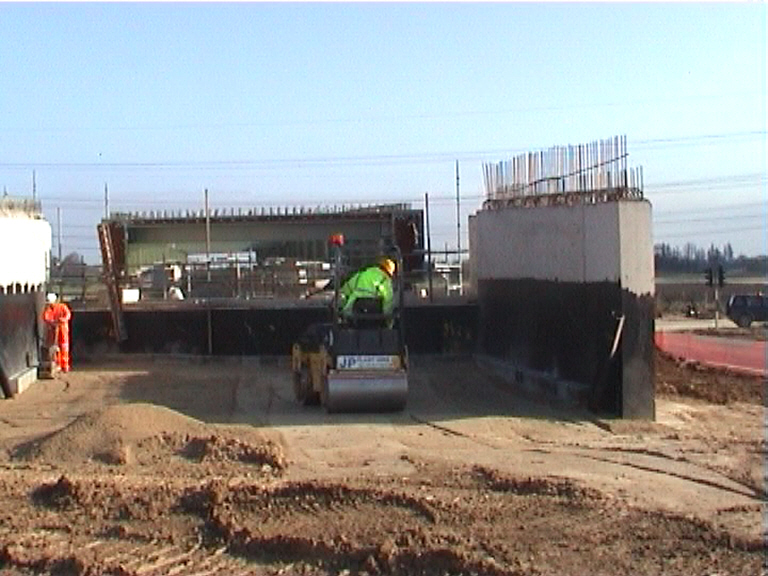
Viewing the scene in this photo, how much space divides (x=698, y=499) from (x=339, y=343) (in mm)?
7332

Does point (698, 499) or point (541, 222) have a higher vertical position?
point (541, 222)

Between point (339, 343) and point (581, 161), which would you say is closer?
point (339, 343)

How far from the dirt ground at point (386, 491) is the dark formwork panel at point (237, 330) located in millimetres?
7916

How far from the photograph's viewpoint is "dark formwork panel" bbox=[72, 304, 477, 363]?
90.1 ft

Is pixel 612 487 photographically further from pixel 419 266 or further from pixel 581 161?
pixel 419 266

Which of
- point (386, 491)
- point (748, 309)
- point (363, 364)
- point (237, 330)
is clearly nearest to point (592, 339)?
point (363, 364)

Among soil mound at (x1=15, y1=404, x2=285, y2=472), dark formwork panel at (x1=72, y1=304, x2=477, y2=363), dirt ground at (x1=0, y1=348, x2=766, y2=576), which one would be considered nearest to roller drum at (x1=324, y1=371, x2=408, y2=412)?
dirt ground at (x1=0, y1=348, x2=766, y2=576)

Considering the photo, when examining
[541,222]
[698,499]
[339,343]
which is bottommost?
[698,499]

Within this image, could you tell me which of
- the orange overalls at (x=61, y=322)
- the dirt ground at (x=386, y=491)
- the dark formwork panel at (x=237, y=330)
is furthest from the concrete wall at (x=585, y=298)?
the orange overalls at (x=61, y=322)

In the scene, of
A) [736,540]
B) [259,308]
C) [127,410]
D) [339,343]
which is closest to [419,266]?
[259,308]

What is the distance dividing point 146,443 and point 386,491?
4.09m

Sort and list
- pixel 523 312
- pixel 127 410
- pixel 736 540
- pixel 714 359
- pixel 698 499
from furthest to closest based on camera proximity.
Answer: pixel 714 359 < pixel 523 312 < pixel 127 410 < pixel 698 499 < pixel 736 540

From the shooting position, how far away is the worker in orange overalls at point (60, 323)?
24.6 m

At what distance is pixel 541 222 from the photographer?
21.1 meters
